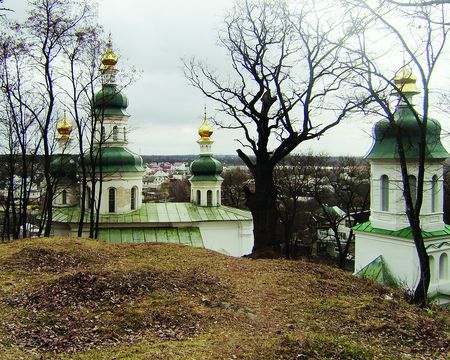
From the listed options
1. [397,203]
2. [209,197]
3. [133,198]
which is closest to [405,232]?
[397,203]

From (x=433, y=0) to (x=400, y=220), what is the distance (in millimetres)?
13494

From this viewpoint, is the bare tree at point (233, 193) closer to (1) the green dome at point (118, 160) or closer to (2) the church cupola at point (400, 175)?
(1) the green dome at point (118, 160)

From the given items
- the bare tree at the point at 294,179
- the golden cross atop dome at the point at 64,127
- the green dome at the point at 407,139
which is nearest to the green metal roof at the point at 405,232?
the green dome at the point at 407,139

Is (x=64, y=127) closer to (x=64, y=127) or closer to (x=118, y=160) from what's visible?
(x=64, y=127)

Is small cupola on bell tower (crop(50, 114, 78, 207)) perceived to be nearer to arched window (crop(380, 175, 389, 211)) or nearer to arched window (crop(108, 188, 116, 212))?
arched window (crop(108, 188, 116, 212))

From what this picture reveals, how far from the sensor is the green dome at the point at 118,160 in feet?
85.5

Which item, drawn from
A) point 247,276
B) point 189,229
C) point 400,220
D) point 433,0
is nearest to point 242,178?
point 189,229

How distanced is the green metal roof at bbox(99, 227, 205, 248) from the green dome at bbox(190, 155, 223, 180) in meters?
4.32

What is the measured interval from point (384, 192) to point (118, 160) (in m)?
14.8

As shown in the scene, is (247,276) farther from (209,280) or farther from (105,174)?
Result: (105,174)

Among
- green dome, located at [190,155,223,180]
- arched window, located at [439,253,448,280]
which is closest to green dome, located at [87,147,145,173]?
green dome, located at [190,155,223,180]

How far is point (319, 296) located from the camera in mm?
9328

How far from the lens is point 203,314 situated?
25.8 ft

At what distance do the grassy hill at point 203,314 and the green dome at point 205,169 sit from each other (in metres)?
17.8
